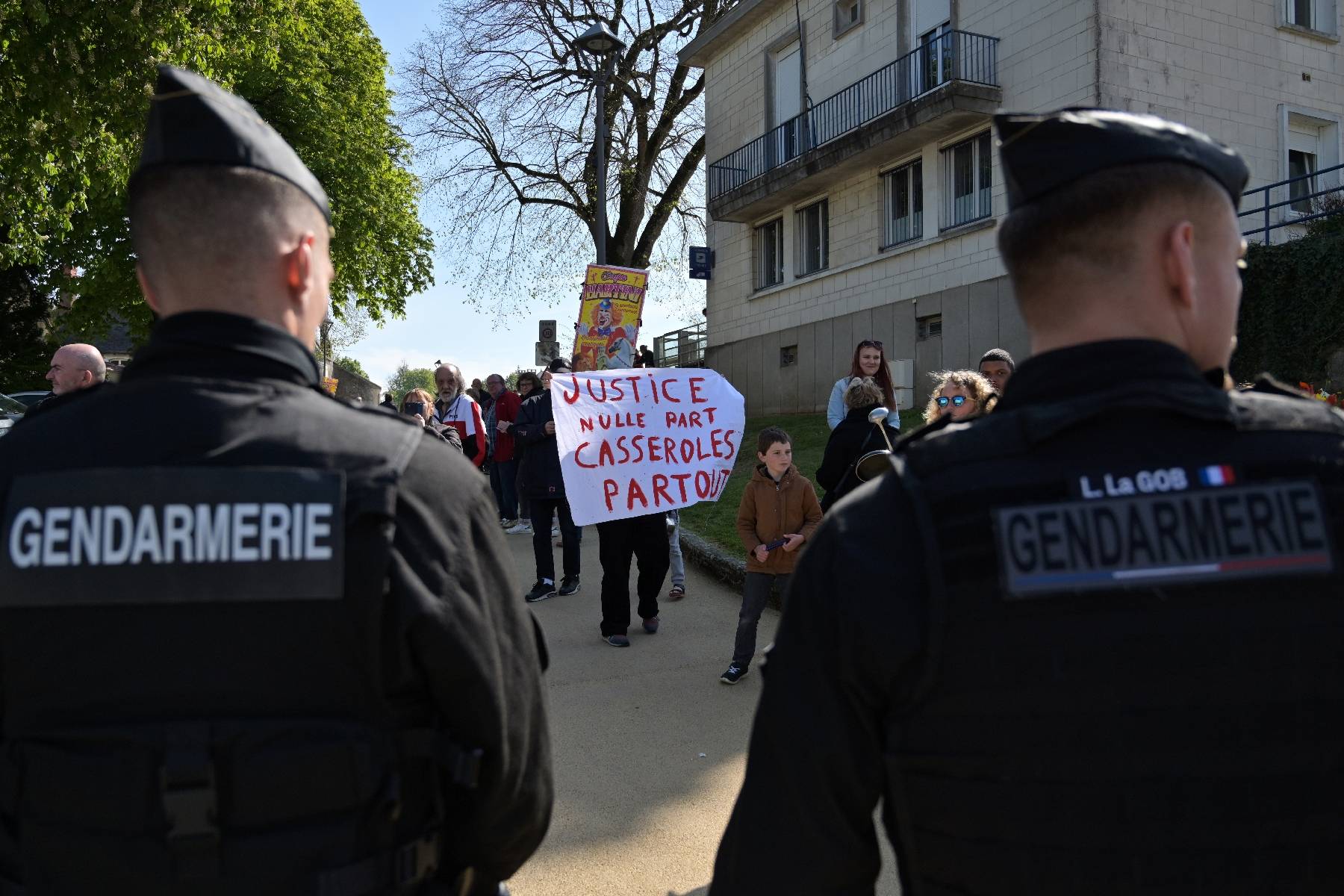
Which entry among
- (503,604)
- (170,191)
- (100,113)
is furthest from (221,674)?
(100,113)

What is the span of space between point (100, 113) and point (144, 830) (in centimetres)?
1131

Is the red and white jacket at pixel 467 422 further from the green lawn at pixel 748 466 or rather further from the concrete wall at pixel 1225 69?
the concrete wall at pixel 1225 69

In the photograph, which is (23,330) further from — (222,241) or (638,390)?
(222,241)

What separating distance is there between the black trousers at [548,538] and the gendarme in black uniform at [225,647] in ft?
22.2

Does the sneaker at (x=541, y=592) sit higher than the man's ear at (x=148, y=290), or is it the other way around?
the man's ear at (x=148, y=290)

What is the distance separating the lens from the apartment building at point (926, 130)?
1678 cm

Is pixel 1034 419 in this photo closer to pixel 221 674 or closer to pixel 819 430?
pixel 221 674

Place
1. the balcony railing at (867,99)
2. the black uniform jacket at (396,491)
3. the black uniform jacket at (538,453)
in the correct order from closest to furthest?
the black uniform jacket at (396,491) → the black uniform jacket at (538,453) → the balcony railing at (867,99)

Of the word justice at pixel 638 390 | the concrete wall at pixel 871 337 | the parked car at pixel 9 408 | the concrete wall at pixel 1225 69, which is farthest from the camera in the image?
the concrete wall at pixel 871 337

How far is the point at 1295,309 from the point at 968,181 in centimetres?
655

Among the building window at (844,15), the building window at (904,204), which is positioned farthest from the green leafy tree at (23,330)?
the building window at (904,204)

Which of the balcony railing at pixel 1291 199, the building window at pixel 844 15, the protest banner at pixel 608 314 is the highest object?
the building window at pixel 844 15

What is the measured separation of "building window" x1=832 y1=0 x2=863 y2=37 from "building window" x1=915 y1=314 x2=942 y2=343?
6.66m

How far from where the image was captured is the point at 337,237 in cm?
2334
